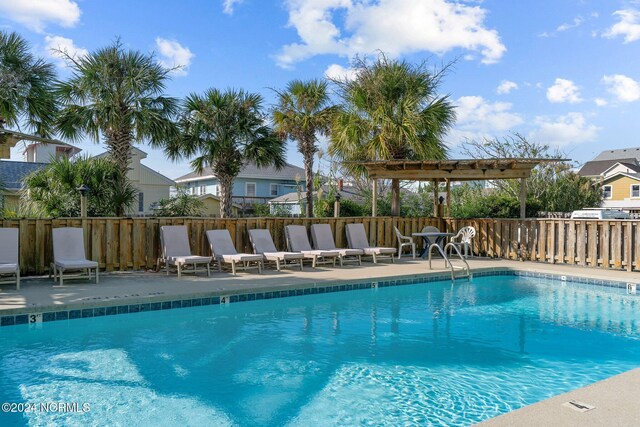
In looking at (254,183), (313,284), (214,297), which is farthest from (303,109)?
(254,183)

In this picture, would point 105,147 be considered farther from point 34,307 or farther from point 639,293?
point 639,293

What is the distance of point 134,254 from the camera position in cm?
1050

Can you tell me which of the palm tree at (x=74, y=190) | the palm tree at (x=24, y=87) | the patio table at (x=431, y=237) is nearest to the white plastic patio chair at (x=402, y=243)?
the patio table at (x=431, y=237)

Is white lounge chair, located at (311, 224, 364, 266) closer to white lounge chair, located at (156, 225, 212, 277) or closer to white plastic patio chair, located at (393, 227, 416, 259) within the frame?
white plastic patio chair, located at (393, 227, 416, 259)

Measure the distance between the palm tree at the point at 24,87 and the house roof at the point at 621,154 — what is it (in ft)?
171

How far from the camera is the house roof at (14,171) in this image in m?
22.6

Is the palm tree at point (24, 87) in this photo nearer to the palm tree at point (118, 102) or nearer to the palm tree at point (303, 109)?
the palm tree at point (118, 102)

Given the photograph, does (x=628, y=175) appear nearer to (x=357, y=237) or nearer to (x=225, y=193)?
(x=357, y=237)

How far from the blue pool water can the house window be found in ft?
87.6

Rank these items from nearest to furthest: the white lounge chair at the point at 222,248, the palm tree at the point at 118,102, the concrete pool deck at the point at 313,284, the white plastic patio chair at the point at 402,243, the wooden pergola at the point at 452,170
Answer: the concrete pool deck at the point at 313,284 → the white lounge chair at the point at 222,248 → the palm tree at the point at 118,102 → the white plastic patio chair at the point at 402,243 → the wooden pergola at the point at 452,170

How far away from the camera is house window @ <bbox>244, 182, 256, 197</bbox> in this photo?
114 ft

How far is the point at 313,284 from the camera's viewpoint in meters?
9.02

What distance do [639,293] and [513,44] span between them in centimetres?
1040

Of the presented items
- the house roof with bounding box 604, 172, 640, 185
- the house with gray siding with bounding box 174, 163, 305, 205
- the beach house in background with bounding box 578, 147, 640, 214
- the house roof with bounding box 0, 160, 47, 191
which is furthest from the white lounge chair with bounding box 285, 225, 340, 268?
the house roof with bounding box 604, 172, 640, 185
